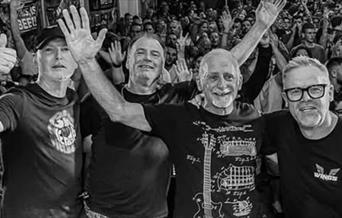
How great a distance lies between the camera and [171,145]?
3076 mm

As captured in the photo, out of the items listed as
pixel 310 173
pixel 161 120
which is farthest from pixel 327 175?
pixel 161 120

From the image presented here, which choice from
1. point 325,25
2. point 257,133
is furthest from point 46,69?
point 325,25

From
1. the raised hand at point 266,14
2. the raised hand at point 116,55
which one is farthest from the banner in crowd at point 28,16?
the raised hand at point 266,14

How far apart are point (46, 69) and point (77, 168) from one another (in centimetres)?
54

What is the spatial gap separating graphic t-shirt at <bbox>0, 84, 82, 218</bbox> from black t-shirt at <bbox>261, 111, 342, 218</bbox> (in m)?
1.08

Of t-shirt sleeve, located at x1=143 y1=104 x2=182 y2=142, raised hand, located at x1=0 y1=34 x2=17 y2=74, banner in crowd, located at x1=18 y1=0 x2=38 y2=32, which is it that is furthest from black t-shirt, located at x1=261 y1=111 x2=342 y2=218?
banner in crowd, located at x1=18 y1=0 x2=38 y2=32

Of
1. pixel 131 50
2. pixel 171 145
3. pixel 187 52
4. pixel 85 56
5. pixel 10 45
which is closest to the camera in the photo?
pixel 85 56

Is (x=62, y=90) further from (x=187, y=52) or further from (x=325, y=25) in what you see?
(x=325, y=25)

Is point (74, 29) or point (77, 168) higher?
point (74, 29)

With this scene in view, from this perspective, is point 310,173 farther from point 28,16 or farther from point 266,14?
point 28,16

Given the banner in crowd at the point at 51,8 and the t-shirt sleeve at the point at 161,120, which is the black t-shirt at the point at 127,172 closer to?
the t-shirt sleeve at the point at 161,120

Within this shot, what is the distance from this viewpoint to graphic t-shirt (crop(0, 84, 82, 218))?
2.99m

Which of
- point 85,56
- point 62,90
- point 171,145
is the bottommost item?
point 171,145

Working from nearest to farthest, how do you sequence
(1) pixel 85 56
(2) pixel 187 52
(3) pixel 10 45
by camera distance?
(1) pixel 85 56
(3) pixel 10 45
(2) pixel 187 52
